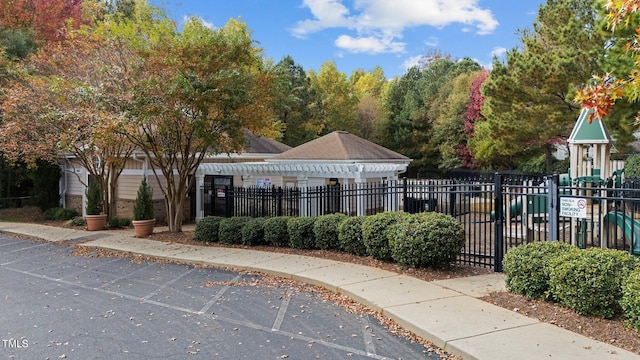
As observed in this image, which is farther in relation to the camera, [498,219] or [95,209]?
[95,209]

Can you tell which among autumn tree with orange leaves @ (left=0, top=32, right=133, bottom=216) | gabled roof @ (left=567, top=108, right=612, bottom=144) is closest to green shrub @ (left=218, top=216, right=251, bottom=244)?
autumn tree with orange leaves @ (left=0, top=32, right=133, bottom=216)

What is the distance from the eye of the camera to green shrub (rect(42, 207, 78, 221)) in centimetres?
1956

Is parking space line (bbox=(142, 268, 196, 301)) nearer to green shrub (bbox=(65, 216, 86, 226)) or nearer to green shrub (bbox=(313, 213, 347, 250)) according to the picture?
green shrub (bbox=(313, 213, 347, 250))

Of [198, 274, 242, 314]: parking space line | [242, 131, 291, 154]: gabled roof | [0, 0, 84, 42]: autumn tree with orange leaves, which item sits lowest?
[198, 274, 242, 314]: parking space line

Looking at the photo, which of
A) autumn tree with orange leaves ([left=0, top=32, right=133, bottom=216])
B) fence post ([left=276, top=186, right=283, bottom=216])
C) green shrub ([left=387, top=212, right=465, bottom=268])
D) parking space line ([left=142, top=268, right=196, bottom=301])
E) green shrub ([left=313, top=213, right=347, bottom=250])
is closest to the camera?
parking space line ([left=142, top=268, right=196, bottom=301])

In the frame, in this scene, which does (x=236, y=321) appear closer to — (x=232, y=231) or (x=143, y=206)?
(x=232, y=231)

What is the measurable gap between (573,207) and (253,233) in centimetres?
738

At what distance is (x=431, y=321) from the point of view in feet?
19.4

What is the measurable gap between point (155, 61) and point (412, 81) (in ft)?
124

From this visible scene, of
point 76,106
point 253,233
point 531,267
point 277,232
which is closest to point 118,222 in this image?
point 76,106

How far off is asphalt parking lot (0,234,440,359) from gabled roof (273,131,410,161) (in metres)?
9.98

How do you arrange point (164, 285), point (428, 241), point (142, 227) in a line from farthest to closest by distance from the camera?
1. point (142, 227)
2. point (164, 285)
3. point (428, 241)

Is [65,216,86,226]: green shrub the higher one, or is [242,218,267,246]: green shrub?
[242,218,267,246]: green shrub

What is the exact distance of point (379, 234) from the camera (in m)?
9.28
